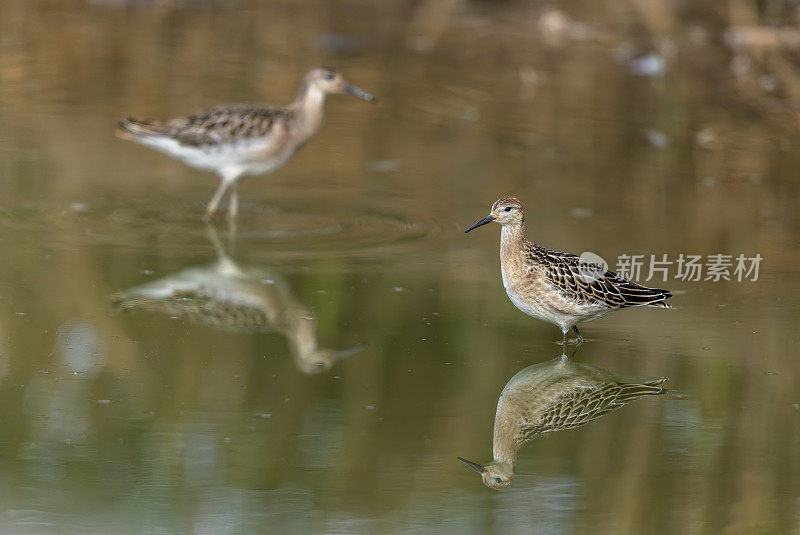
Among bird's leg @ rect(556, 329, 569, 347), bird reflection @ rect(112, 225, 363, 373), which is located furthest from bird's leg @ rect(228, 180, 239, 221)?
bird's leg @ rect(556, 329, 569, 347)

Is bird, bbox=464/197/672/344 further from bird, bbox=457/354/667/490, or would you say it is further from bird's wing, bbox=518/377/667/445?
bird's wing, bbox=518/377/667/445

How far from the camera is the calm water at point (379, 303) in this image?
5949 millimetres

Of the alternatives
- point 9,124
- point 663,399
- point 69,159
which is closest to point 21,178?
point 69,159

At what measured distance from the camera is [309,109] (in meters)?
11.5

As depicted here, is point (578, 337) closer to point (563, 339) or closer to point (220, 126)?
point (563, 339)

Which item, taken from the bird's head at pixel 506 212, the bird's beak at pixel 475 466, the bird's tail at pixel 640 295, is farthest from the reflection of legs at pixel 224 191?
the bird's beak at pixel 475 466

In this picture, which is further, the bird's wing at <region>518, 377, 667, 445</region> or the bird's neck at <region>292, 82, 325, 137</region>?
the bird's neck at <region>292, 82, 325, 137</region>

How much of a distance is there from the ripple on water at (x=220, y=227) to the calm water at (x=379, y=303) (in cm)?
3

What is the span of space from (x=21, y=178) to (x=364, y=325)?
4.29 m

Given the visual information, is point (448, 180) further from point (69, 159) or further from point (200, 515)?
point (200, 515)

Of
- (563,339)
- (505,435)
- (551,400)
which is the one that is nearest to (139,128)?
(563,339)

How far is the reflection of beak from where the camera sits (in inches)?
297

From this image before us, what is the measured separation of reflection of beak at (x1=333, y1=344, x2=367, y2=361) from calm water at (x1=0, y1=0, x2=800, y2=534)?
0.7 inches

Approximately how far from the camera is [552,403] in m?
7.02
